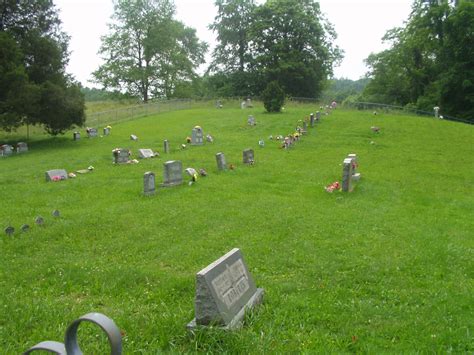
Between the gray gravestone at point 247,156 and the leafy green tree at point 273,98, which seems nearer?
the gray gravestone at point 247,156

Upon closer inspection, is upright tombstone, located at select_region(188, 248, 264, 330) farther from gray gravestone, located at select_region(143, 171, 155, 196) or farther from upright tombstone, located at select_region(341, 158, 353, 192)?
upright tombstone, located at select_region(341, 158, 353, 192)

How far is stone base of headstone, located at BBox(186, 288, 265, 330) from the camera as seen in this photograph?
5.24 meters

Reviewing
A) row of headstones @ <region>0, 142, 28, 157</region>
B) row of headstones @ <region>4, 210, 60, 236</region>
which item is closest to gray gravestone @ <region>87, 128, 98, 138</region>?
row of headstones @ <region>0, 142, 28, 157</region>

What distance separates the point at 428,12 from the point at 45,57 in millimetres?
43598

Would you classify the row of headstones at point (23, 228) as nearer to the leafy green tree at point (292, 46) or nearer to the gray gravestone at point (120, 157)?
the gray gravestone at point (120, 157)

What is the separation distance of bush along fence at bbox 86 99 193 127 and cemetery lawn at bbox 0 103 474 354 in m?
21.2

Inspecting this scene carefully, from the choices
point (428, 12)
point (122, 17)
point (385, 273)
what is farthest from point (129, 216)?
point (122, 17)

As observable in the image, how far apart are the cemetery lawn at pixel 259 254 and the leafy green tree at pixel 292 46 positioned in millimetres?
42182

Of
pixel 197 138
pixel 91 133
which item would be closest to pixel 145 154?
pixel 197 138

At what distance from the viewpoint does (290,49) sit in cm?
6028

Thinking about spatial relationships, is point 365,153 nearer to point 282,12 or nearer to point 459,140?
point 459,140

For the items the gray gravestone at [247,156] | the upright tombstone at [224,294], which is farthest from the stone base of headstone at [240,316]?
the gray gravestone at [247,156]

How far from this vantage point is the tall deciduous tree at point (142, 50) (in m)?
59.9

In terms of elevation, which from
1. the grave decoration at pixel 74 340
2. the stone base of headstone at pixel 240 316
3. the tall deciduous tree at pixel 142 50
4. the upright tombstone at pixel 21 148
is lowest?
the upright tombstone at pixel 21 148
